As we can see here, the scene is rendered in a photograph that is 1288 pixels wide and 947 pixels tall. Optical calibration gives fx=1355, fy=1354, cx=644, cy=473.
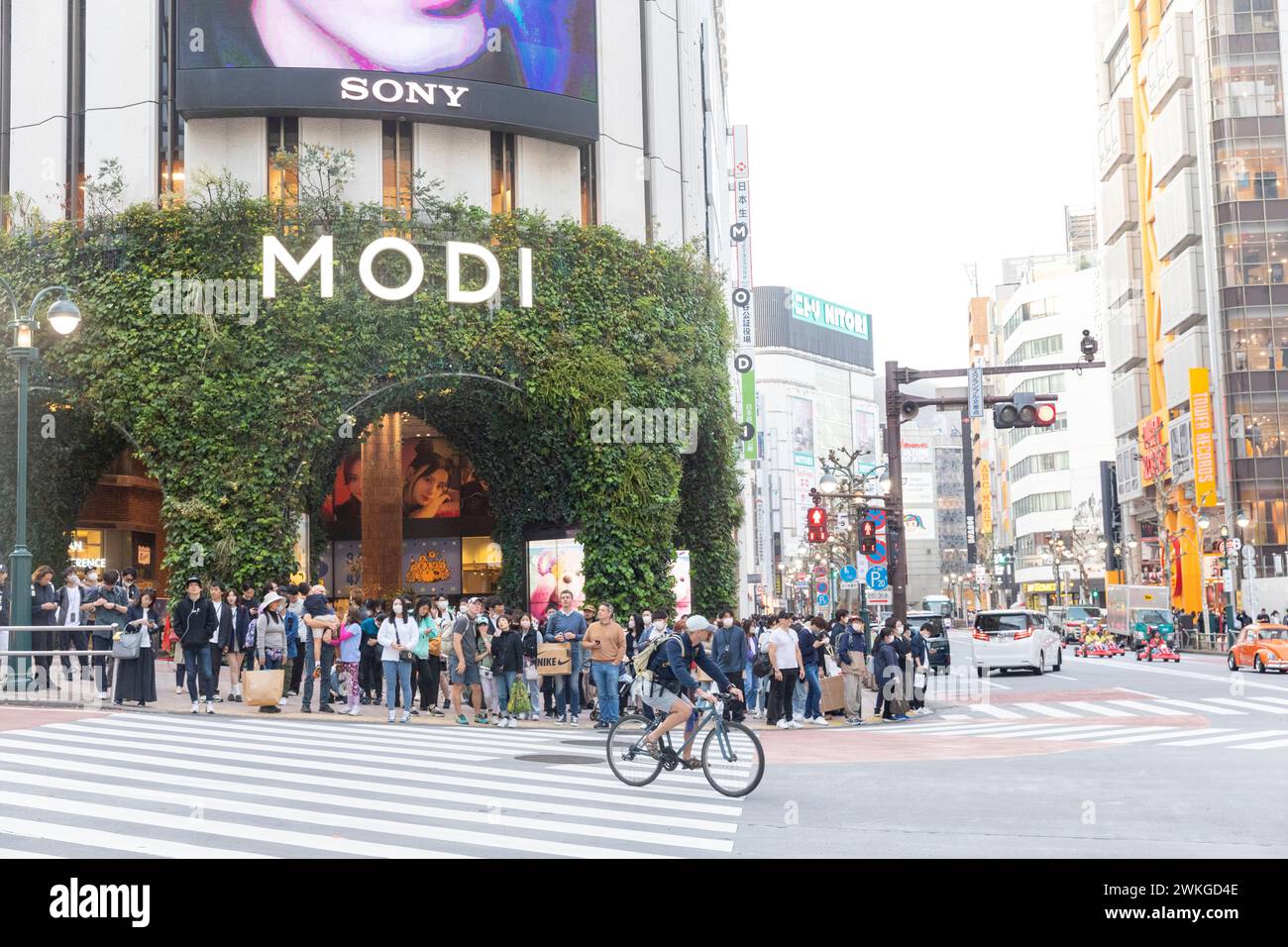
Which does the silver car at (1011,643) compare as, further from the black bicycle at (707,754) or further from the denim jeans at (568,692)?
the black bicycle at (707,754)

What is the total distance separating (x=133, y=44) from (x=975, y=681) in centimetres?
2725

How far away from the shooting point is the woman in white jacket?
69.3 feet

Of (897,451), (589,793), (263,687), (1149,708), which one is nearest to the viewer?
(589,793)

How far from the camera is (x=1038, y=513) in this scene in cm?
14238

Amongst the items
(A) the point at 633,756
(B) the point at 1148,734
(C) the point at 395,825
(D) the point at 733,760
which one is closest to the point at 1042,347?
(B) the point at 1148,734

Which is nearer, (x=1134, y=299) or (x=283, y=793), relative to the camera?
(x=283, y=793)

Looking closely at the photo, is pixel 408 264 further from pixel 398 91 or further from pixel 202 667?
pixel 202 667

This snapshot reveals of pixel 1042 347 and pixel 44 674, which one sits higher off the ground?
pixel 1042 347

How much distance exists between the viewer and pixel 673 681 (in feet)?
45.3

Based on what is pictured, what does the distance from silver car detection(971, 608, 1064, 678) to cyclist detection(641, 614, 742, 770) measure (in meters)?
27.7

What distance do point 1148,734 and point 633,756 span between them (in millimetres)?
10553

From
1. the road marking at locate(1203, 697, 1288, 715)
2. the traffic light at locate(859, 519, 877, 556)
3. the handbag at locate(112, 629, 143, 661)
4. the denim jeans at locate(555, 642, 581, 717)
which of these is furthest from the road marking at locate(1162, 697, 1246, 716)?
the handbag at locate(112, 629, 143, 661)

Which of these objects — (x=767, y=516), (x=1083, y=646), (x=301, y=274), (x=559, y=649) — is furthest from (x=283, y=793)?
(x=767, y=516)

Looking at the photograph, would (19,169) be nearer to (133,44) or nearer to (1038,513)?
(133,44)
